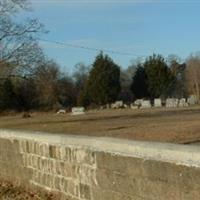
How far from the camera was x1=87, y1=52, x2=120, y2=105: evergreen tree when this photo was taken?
10669cm

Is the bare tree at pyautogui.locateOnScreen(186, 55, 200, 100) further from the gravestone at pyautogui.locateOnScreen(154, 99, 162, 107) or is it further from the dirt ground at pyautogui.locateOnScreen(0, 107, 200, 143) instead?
the dirt ground at pyautogui.locateOnScreen(0, 107, 200, 143)

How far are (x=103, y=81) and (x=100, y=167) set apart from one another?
97999mm

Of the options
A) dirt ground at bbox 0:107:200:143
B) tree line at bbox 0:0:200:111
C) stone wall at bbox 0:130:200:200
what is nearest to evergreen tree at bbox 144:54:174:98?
tree line at bbox 0:0:200:111

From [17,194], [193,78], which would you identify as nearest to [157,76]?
[193,78]

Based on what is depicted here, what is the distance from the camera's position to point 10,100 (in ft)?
328

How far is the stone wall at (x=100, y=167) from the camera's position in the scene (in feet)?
21.9

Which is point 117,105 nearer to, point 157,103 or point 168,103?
point 157,103

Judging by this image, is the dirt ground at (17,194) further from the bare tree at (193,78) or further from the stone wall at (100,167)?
the bare tree at (193,78)

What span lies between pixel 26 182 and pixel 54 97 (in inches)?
3794

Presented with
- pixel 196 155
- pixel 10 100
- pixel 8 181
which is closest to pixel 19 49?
pixel 8 181

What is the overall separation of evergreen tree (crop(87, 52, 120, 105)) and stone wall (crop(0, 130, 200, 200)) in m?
93.5

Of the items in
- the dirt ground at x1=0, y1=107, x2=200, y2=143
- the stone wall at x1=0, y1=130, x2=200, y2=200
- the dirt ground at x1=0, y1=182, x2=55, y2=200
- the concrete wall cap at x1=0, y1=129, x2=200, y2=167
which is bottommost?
the dirt ground at x1=0, y1=182, x2=55, y2=200

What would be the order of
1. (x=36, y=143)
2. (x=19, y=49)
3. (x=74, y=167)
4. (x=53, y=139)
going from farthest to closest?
1. (x=19, y=49)
2. (x=36, y=143)
3. (x=53, y=139)
4. (x=74, y=167)

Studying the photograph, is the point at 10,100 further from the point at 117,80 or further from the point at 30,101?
the point at 117,80
